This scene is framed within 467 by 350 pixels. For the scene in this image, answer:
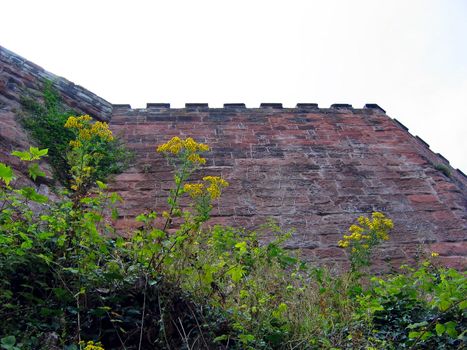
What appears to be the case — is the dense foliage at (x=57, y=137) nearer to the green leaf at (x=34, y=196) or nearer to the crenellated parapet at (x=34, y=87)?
the crenellated parapet at (x=34, y=87)

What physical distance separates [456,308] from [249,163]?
343 centimetres

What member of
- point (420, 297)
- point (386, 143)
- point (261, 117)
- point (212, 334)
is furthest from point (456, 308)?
point (261, 117)

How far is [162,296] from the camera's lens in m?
2.99

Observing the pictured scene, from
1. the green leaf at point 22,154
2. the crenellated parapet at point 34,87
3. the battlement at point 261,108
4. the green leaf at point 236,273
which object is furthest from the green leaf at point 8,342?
the battlement at point 261,108

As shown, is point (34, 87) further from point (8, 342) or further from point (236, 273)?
point (8, 342)

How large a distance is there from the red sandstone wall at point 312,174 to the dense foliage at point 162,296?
1648 millimetres

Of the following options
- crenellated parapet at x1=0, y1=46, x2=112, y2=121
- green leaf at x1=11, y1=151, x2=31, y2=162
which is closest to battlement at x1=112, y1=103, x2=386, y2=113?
crenellated parapet at x1=0, y1=46, x2=112, y2=121

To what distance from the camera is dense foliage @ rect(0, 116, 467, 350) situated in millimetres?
2791

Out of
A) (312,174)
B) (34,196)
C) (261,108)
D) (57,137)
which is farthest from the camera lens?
(261,108)

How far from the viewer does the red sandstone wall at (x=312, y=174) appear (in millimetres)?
5371

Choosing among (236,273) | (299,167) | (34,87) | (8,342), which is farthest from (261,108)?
(8,342)

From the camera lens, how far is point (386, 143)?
714cm

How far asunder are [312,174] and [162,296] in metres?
3.59

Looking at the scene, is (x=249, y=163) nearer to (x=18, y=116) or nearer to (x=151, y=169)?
(x=151, y=169)
